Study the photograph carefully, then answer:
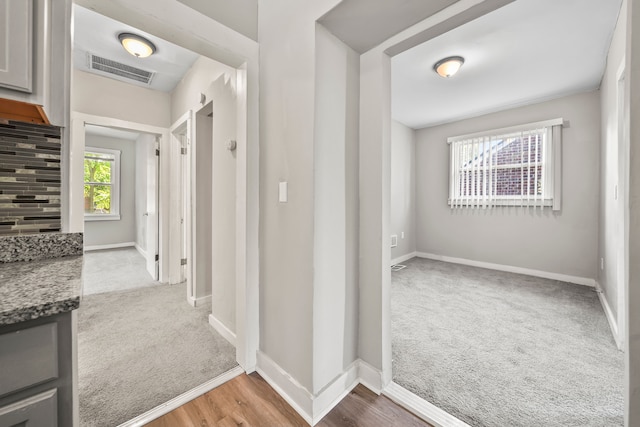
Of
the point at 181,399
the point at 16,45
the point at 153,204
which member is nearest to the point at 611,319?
the point at 181,399

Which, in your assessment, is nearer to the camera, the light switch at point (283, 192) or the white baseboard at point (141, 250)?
the light switch at point (283, 192)

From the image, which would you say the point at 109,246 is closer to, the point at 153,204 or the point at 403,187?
the point at 153,204

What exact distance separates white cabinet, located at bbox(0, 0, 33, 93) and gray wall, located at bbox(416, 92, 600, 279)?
4.93 m

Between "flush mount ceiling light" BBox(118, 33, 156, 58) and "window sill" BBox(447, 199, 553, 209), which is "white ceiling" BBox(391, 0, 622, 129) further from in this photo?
"flush mount ceiling light" BBox(118, 33, 156, 58)

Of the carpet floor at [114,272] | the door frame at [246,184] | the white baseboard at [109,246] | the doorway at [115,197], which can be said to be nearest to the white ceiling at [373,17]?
the door frame at [246,184]

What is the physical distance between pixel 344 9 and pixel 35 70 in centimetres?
122

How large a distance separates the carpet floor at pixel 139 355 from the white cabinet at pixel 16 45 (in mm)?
1507

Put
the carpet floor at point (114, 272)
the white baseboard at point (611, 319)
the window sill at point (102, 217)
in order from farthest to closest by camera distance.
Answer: the window sill at point (102, 217)
the carpet floor at point (114, 272)
the white baseboard at point (611, 319)

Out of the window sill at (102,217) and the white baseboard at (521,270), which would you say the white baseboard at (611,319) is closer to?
the white baseboard at (521,270)

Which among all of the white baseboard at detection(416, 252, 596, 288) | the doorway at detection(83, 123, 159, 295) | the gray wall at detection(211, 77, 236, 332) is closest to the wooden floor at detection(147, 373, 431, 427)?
the gray wall at detection(211, 77, 236, 332)

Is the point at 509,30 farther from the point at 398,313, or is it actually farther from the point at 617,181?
the point at 398,313

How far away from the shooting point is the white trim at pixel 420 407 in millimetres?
1240

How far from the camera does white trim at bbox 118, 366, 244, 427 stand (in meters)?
1.25

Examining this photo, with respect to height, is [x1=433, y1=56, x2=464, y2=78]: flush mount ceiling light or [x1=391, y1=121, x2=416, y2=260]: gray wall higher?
[x1=433, y1=56, x2=464, y2=78]: flush mount ceiling light
